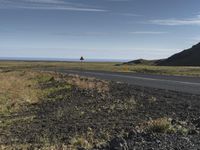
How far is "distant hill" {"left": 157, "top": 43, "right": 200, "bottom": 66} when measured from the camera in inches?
6127

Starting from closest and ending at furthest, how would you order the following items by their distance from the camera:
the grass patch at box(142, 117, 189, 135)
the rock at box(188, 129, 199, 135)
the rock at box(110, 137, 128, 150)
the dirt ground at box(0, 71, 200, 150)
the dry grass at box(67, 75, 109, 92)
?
the rock at box(110, 137, 128, 150) < the dirt ground at box(0, 71, 200, 150) < the rock at box(188, 129, 199, 135) < the grass patch at box(142, 117, 189, 135) < the dry grass at box(67, 75, 109, 92)

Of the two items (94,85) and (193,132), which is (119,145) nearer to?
(193,132)

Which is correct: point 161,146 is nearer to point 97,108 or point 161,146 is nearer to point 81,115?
point 81,115

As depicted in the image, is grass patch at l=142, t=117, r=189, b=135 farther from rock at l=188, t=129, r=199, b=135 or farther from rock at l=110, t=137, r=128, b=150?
rock at l=110, t=137, r=128, b=150

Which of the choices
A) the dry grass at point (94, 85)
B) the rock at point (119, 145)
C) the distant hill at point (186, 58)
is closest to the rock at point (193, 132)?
the rock at point (119, 145)

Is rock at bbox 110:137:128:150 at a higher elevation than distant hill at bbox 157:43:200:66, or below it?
higher

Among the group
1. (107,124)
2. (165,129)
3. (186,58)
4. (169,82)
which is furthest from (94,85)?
(186,58)

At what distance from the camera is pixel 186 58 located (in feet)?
541

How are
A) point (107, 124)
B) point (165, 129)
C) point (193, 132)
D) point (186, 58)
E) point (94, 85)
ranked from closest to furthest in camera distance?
point (193, 132) → point (165, 129) → point (107, 124) → point (94, 85) → point (186, 58)

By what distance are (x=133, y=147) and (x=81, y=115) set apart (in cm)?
833

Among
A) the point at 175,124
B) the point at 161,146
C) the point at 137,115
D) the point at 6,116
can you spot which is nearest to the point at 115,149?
the point at 161,146

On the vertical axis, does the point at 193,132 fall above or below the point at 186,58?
above

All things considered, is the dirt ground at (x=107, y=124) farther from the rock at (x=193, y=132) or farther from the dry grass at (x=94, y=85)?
the dry grass at (x=94, y=85)

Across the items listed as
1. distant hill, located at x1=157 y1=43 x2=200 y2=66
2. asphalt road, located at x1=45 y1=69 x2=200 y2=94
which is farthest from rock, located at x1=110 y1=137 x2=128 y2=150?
distant hill, located at x1=157 y1=43 x2=200 y2=66
